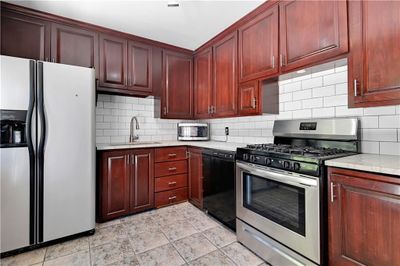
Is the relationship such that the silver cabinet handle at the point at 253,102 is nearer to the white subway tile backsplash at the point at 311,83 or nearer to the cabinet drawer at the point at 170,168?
the white subway tile backsplash at the point at 311,83

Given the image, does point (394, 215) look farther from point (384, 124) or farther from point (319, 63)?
point (319, 63)

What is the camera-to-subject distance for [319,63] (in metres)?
1.65

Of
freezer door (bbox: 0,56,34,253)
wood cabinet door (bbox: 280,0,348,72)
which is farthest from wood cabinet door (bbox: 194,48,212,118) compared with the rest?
freezer door (bbox: 0,56,34,253)

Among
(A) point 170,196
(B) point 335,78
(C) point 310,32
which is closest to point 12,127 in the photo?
(A) point 170,196

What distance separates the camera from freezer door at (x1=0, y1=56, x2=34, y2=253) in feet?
5.60

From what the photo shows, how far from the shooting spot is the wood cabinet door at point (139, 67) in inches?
110

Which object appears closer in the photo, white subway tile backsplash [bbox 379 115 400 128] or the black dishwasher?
white subway tile backsplash [bbox 379 115 400 128]

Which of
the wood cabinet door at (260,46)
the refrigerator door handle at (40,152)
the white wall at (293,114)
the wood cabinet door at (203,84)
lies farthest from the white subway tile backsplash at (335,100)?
the refrigerator door handle at (40,152)

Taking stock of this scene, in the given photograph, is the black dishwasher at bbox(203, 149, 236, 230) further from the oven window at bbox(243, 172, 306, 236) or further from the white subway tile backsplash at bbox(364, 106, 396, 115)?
the white subway tile backsplash at bbox(364, 106, 396, 115)

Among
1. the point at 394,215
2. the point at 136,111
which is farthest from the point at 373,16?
A: the point at 136,111

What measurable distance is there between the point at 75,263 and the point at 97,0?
97.3 inches

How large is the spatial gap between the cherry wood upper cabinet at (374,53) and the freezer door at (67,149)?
2.36 m

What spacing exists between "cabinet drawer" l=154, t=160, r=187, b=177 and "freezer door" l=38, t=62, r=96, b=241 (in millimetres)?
848

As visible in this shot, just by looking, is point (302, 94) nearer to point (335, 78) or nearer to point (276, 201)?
point (335, 78)
